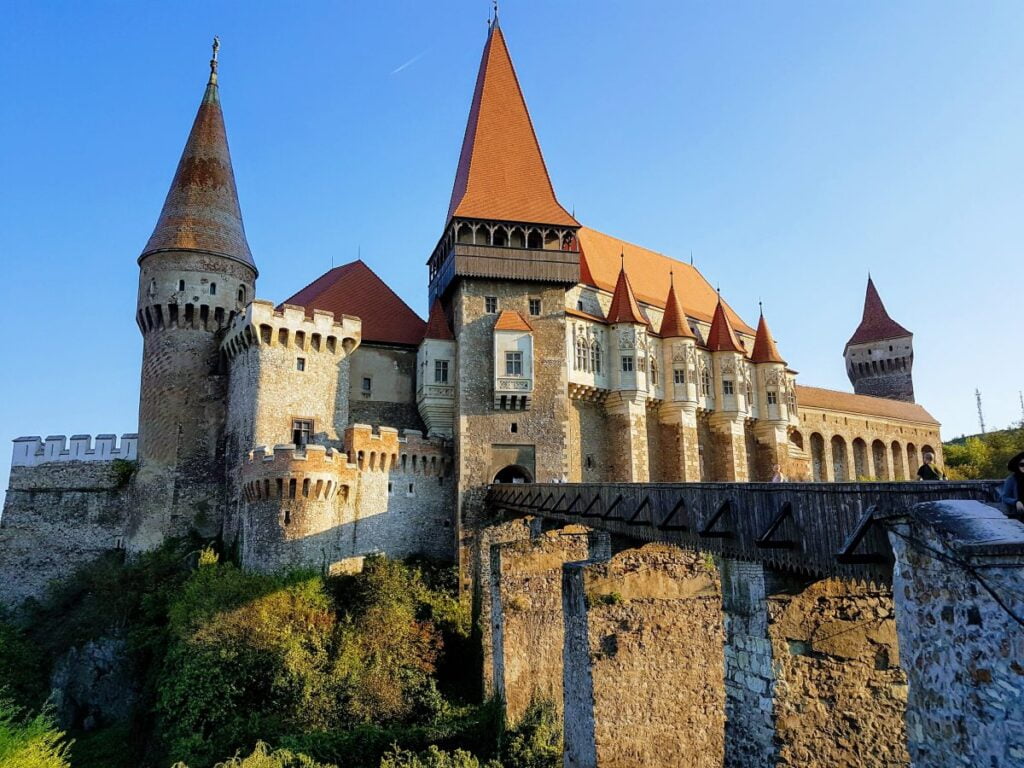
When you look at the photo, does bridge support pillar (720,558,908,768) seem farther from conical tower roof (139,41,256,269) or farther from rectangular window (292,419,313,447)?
conical tower roof (139,41,256,269)

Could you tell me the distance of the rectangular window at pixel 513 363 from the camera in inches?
1041

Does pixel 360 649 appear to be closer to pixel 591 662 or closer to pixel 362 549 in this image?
pixel 362 549

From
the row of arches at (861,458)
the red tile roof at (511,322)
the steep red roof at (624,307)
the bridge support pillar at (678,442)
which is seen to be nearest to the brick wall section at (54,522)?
the red tile roof at (511,322)

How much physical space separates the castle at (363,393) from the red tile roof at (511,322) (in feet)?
0.29

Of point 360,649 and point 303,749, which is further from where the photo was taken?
point 360,649

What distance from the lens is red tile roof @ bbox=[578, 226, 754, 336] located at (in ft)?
109

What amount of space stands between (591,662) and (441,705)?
8399 millimetres

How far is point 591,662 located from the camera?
12.7 meters

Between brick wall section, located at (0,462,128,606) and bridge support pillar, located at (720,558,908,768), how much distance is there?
79.9 ft

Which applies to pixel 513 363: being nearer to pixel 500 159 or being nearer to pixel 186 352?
pixel 500 159

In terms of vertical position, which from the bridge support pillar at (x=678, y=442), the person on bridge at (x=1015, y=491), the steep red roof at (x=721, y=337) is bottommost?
the person on bridge at (x=1015, y=491)

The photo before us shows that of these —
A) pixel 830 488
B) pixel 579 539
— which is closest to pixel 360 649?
pixel 579 539

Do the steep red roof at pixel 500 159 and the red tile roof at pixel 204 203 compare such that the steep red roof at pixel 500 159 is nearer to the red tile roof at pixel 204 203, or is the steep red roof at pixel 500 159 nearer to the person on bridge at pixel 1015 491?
the red tile roof at pixel 204 203

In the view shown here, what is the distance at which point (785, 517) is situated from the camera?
27.0ft
